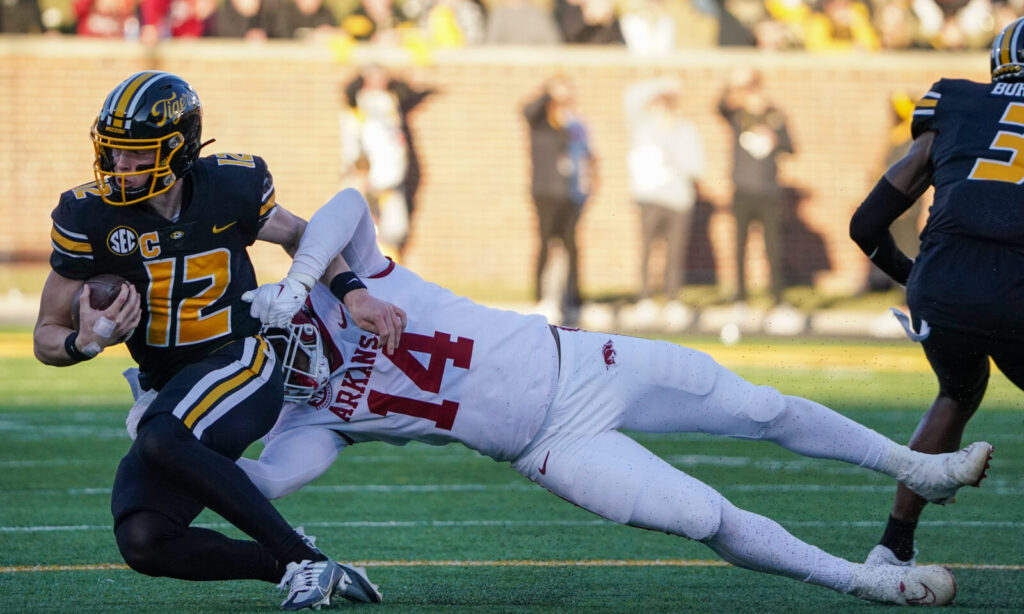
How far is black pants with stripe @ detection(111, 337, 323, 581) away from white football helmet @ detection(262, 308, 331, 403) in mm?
66

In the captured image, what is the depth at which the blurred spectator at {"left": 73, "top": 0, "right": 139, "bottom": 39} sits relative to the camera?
55.1 feet

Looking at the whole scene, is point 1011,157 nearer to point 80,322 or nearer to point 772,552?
point 772,552

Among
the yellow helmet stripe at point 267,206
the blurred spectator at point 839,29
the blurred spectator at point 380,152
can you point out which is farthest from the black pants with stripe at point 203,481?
the blurred spectator at point 839,29

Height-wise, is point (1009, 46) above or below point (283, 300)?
above

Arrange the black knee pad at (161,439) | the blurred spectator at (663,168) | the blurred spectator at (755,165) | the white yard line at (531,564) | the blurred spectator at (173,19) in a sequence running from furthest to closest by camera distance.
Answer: the blurred spectator at (173,19)
the blurred spectator at (755,165)
the blurred spectator at (663,168)
the white yard line at (531,564)
the black knee pad at (161,439)

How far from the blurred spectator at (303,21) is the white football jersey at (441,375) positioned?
42.9 feet

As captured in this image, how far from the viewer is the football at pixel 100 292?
3.96 m

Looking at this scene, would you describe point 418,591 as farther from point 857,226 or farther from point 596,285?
point 596,285

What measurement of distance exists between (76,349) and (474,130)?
1327 centimetres

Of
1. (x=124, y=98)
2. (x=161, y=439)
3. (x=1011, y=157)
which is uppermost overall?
(x=124, y=98)

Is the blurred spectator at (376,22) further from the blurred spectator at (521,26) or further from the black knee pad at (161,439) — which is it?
the black knee pad at (161,439)

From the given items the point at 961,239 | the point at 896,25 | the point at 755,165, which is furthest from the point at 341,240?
the point at 896,25

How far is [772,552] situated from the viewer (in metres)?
4.02

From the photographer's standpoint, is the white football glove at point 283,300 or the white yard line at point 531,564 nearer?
the white football glove at point 283,300
